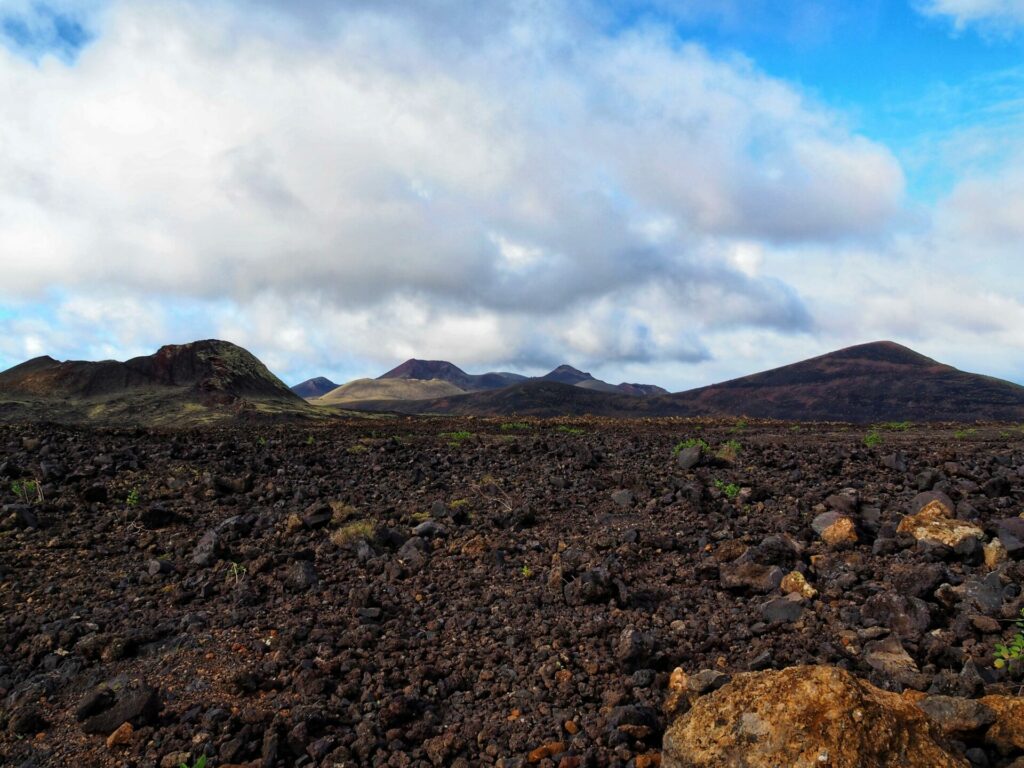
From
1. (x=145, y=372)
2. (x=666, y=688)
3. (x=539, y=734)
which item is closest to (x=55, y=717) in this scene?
(x=539, y=734)

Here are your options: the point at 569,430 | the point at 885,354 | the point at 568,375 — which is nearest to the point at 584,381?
the point at 568,375

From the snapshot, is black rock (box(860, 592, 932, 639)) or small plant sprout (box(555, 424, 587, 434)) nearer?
black rock (box(860, 592, 932, 639))

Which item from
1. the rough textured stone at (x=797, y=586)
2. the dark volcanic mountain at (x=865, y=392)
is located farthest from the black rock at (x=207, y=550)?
the dark volcanic mountain at (x=865, y=392)

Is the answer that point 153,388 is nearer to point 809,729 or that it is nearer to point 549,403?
point 549,403

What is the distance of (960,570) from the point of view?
625 cm

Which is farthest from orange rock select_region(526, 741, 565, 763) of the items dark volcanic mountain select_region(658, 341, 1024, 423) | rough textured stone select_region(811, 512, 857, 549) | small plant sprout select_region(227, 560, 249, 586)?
dark volcanic mountain select_region(658, 341, 1024, 423)

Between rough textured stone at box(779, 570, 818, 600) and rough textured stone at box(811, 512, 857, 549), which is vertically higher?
rough textured stone at box(811, 512, 857, 549)

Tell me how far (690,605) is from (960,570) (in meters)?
2.66

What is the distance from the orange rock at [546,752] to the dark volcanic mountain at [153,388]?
1132 inches

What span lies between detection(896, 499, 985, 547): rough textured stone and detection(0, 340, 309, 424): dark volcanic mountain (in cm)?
2851

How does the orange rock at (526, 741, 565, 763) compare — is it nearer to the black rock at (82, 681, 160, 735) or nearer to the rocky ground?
the rocky ground

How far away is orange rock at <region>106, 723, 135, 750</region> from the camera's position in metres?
4.28

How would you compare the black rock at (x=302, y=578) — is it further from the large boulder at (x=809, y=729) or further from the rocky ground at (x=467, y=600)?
the large boulder at (x=809, y=729)

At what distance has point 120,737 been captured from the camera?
4305mm
